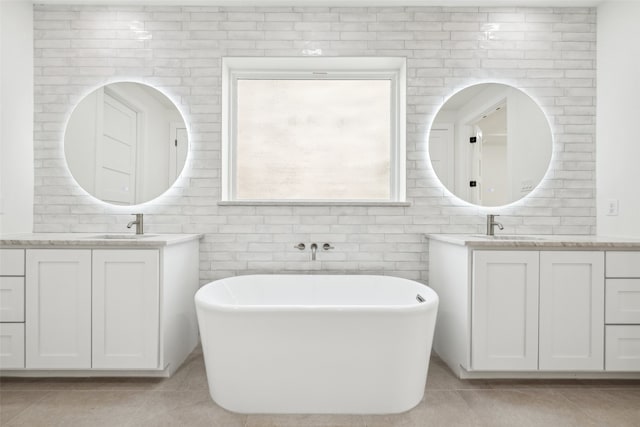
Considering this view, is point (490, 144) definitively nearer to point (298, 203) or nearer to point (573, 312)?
point (573, 312)

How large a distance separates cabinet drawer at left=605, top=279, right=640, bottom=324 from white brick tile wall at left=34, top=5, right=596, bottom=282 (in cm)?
65

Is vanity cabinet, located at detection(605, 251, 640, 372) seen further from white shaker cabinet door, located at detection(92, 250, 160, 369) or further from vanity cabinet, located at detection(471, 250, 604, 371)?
white shaker cabinet door, located at detection(92, 250, 160, 369)

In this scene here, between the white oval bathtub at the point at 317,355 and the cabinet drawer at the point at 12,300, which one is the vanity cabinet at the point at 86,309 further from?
the white oval bathtub at the point at 317,355

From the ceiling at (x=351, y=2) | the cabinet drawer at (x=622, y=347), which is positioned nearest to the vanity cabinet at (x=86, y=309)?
the ceiling at (x=351, y=2)

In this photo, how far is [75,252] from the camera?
2.04m

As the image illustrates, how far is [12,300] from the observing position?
2039 mm

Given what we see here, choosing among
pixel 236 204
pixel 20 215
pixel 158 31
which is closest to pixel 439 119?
pixel 236 204

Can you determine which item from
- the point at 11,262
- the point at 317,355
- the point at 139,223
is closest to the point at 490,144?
the point at 317,355

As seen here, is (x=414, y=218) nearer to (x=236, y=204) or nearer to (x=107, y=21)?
(x=236, y=204)

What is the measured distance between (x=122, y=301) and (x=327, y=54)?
213 cm

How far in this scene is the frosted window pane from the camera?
111 inches

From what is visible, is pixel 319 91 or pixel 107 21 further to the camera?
pixel 319 91

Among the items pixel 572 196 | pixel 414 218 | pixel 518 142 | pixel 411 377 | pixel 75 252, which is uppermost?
pixel 518 142

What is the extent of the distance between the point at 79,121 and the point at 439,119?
266cm
